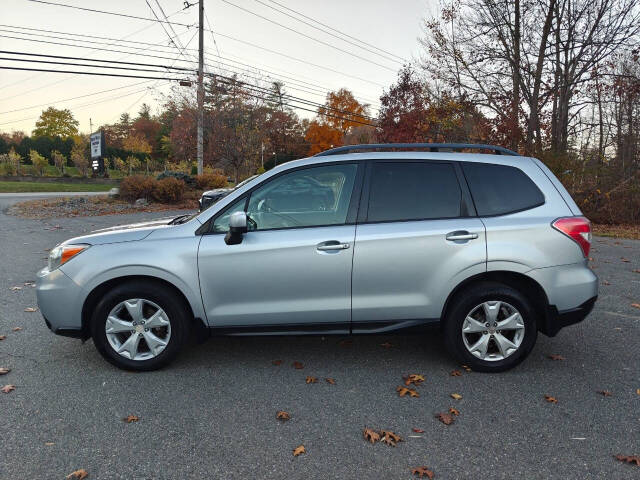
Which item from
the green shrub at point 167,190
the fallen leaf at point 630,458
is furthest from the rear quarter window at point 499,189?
the green shrub at point 167,190

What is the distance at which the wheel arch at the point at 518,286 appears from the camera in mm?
3742

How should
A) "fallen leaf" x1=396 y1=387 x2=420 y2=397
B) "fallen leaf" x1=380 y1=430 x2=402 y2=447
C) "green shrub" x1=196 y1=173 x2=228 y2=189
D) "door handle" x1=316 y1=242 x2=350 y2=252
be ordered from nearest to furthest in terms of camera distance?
"fallen leaf" x1=380 y1=430 x2=402 y2=447
"fallen leaf" x1=396 y1=387 x2=420 y2=397
"door handle" x1=316 y1=242 x2=350 y2=252
"green shrub" x1=196 y1=173 x2=228 y2=189

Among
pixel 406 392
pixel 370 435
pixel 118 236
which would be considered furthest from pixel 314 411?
pixel 118 236

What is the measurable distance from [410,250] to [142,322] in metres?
2.22

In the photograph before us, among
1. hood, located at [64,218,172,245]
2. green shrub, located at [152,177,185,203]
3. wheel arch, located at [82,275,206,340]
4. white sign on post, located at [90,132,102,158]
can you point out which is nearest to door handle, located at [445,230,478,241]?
wheel arch, located at [82,275,206,340]

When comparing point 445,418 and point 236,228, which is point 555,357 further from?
point 236,228

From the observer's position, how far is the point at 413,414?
319cm

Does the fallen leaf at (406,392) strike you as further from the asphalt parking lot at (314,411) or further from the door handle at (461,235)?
the door handle at (461,235)

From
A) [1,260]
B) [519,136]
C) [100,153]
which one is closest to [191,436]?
[1,260]

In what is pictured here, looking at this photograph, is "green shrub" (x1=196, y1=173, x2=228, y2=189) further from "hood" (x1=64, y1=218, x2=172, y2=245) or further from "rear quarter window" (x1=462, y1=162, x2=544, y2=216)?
"rear quarter window" (x1=462, y1=162, x2=544, y2=216)

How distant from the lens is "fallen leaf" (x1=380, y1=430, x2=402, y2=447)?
283 cm

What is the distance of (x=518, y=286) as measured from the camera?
3854mm

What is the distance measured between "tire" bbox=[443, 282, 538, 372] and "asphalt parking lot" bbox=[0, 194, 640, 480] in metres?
0.16

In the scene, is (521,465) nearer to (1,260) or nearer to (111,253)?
(111,253)
